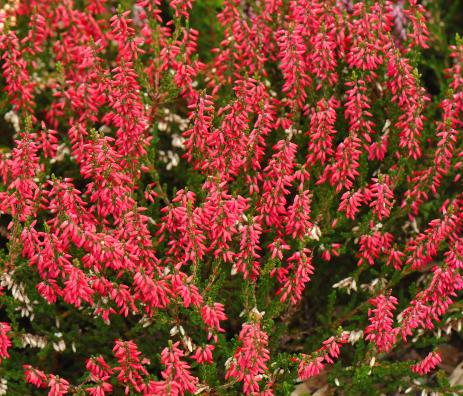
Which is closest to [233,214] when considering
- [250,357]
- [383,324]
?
[250,357]

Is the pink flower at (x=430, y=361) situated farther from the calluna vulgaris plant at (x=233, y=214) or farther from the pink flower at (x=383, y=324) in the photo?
the pink flower at (x=383, y=324)

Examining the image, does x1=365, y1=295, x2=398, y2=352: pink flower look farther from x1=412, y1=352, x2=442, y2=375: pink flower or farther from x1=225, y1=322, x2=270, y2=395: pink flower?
x1=225, y1=322, x2=270, y2=395: pink flower

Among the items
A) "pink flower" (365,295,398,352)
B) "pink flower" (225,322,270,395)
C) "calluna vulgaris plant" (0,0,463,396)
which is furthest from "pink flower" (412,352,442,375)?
"pink flower" (225,322,270,395)

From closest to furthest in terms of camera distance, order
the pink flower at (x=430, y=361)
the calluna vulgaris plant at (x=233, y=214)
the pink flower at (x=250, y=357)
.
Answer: the pink flower at (x=250, y=357)
the calluna vulgaris plant at (x=233, y=214)
the pink flower at (x=430, y=361)

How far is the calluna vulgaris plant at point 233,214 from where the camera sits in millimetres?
3062

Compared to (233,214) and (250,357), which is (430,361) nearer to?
(250,357)

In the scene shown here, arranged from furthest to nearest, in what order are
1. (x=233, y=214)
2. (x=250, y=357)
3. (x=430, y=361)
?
(x=430, y=361) → (x=233, y=214) → (x=250, y=357)

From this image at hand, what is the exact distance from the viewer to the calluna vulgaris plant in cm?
306

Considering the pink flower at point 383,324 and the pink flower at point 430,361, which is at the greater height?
the pink flower at point 383,324

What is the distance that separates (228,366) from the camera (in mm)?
3152

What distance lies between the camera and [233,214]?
3.07 metres

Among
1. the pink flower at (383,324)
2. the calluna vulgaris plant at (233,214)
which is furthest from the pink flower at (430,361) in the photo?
the pink flower at (383,324)

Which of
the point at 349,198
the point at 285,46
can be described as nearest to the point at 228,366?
the point at 349,198

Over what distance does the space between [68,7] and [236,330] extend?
221 centimetres
